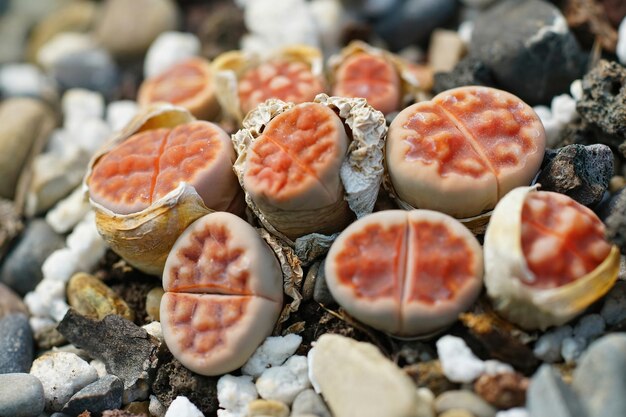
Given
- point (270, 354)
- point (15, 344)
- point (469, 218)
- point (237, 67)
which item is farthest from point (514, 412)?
point (237, 67)

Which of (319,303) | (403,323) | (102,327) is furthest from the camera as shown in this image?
(102,327)

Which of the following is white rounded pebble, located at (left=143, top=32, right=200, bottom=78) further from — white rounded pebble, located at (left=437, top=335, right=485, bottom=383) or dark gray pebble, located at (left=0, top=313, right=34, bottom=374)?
white rounded pebble, located at (left=437, top=335, right=485, bottom=383)

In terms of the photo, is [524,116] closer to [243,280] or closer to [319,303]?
[319,303]

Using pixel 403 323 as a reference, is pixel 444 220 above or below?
above

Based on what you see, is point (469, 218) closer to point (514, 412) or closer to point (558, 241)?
point (558, 241)

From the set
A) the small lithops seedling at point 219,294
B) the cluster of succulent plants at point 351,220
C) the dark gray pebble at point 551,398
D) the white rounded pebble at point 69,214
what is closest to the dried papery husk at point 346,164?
the cluster of succulent plants at point 351,220

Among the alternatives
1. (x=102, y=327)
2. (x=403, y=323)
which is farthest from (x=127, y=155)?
(x=403, y=323)
